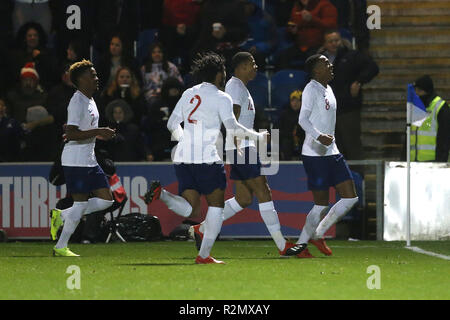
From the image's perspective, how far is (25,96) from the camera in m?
17.2

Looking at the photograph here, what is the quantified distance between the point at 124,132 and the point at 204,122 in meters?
5.72

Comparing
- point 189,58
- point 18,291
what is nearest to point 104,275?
point 18,291

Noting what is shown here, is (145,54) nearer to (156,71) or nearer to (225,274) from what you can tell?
(156,71)

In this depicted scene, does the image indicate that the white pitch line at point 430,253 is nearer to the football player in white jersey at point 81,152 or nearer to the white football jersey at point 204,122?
the white football jersey at point 204,122

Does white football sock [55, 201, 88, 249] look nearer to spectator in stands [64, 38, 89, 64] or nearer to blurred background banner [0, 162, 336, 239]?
blurred background banner [0, 162, 336, 239]

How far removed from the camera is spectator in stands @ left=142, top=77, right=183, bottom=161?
16672 mm

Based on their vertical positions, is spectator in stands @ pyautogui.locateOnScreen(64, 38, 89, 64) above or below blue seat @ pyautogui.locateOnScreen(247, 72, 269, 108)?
above

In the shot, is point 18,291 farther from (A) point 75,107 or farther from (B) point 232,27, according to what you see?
(B) point 232,27

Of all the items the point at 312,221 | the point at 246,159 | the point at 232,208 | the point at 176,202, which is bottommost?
the point at 312,221

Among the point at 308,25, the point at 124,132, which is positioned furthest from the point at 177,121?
the point at 308,25

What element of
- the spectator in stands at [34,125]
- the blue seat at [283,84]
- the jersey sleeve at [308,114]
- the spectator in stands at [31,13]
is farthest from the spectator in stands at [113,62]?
the jersey sleeve at [308,114]

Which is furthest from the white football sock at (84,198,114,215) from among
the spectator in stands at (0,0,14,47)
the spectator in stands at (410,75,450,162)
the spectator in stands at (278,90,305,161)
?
the spectator in stands at (0,0,14,47)

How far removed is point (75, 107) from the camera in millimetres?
11953

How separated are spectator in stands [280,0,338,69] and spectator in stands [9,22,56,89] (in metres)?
3.81
